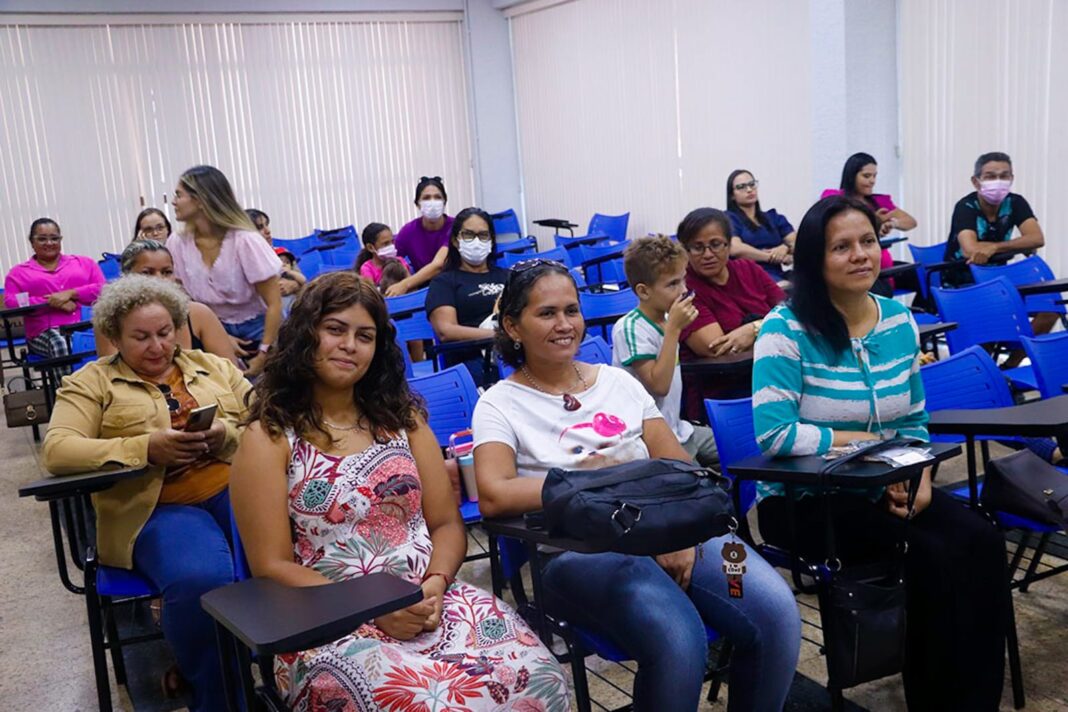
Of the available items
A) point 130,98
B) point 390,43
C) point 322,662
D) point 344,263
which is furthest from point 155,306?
point 390,43

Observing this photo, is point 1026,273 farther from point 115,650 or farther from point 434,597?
point 115,650

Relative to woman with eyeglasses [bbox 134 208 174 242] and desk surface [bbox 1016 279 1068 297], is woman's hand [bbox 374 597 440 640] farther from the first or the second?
woman with eyeglasses [bbox 134 208 174 242]

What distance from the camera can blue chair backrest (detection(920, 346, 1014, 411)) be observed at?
10.3 feet

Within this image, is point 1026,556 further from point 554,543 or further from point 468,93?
point 468,93

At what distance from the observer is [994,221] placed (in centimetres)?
604

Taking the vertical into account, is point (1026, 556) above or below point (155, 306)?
below

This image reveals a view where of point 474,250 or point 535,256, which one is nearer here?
point 474,250

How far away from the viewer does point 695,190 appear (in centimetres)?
923

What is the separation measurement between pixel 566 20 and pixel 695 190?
2.62 metres

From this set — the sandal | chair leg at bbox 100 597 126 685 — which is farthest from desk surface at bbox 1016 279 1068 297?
chair leg at bbox 100 597 126 685

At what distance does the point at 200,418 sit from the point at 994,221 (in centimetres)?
485

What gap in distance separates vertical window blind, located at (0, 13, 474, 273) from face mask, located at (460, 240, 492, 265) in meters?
6.66

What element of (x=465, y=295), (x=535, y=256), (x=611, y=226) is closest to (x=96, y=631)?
(x=465, y=295)

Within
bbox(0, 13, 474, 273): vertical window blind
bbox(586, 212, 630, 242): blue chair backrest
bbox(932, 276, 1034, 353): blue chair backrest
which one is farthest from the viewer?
bbox(0, 13, 474, 273): vertical window blind
